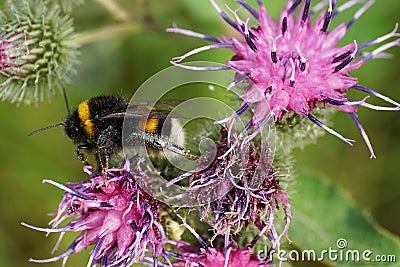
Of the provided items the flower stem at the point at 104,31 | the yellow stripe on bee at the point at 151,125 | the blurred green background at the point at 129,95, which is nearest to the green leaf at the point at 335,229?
the blurred green background at the point at 129,95

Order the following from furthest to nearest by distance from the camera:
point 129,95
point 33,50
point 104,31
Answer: point 129,95 < point 104,31 < point 33,50

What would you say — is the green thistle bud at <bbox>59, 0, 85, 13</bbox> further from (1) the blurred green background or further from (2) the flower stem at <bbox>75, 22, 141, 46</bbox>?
(1) the blurred green background

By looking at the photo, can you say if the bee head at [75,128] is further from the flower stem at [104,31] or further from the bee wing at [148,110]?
the flower stem at [104,31]

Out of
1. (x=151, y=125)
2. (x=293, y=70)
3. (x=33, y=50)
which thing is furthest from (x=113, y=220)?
(x=33, y=50)

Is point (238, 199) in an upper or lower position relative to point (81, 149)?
lower

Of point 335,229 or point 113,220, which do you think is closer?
point 113,220

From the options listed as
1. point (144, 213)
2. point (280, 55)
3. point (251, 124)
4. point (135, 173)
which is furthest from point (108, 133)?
point (280, 55)

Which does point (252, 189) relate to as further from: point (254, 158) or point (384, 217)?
point (384, 217)

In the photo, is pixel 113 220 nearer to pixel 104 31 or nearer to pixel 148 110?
pixel 148 110
